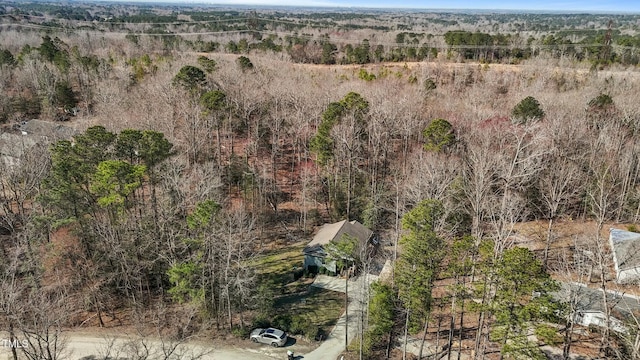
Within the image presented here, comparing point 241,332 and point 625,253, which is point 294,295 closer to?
point 241,332

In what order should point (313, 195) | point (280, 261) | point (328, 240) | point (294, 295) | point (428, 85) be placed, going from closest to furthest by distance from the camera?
point (294, 295) → point (328, 240) → point (280, 261) → point (313, 195) → point (428, 85)

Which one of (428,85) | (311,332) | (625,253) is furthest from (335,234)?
(428,85)

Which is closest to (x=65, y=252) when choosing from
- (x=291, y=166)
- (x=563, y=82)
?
(x=291, y=166)

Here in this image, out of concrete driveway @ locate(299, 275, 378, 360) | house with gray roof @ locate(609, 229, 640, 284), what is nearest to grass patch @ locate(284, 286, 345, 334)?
concrete driveway @ locate(299, 275, 378, 360)

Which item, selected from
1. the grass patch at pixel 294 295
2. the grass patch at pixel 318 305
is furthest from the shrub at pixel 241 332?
the grass patch at pixel 318 305

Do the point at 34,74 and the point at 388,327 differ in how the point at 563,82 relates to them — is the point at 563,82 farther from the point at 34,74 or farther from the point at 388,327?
the point at 34,74

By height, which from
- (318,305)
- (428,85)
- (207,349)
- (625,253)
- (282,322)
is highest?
(428,85)

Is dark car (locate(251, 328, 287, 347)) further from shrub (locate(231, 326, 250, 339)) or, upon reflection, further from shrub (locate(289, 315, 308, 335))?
shrub (locate(289, 315, 308, 335))
